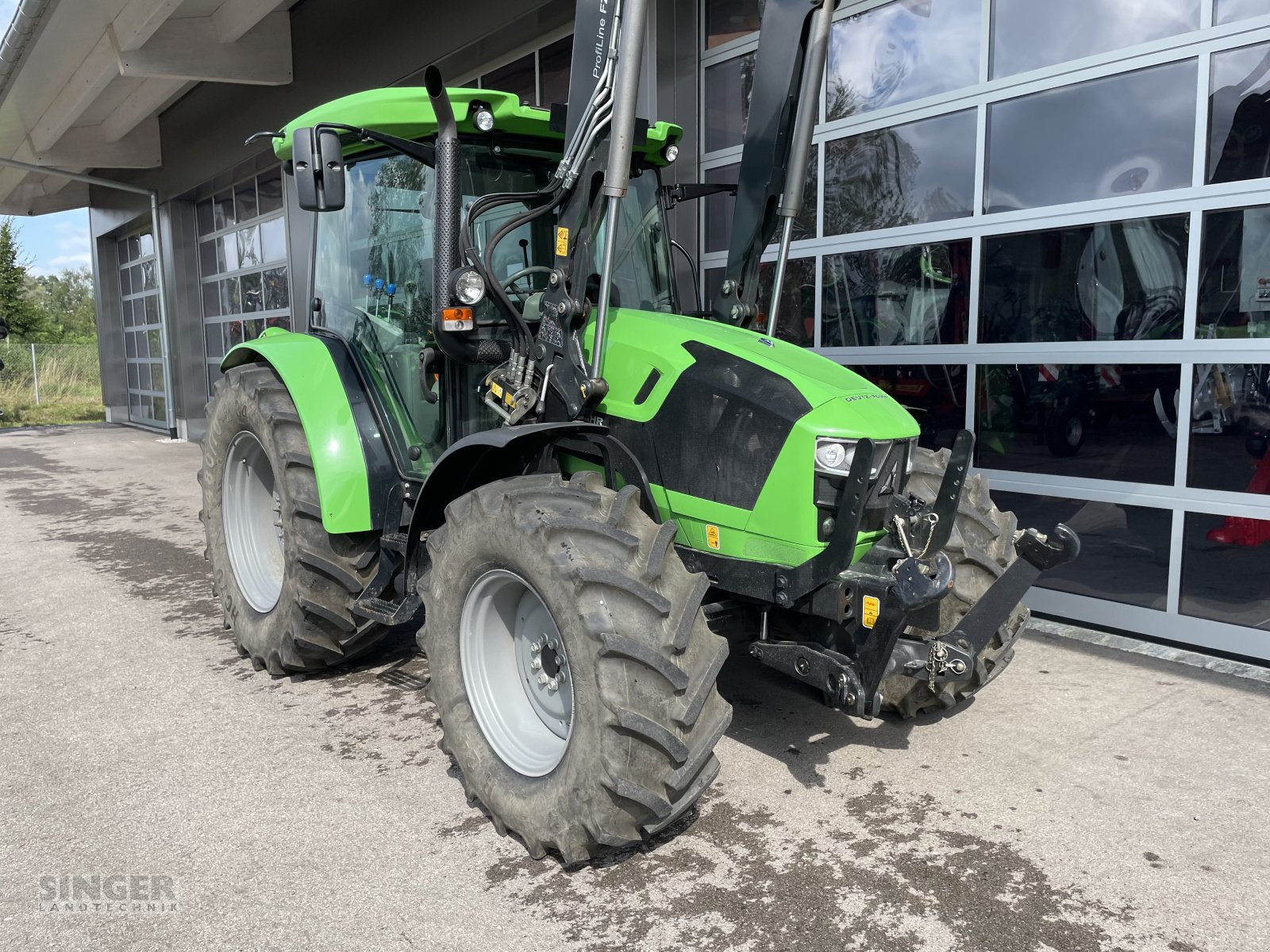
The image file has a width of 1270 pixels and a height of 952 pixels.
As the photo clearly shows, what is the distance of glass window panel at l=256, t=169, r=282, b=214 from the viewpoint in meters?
12.5

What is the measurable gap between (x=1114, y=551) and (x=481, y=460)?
3489 millimetres

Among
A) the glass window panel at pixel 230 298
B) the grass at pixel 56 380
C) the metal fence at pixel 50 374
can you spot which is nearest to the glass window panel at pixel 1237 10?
the glass window panel at pixel 230 298

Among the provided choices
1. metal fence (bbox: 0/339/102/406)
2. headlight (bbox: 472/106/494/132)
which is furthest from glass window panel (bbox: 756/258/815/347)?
metal fence (bbox: 0/339/102/406)

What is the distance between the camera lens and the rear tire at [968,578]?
335cm

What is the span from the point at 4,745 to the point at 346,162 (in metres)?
2.66

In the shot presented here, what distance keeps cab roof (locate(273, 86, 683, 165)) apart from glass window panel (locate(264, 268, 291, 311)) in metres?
8.98

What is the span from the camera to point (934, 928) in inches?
97.4

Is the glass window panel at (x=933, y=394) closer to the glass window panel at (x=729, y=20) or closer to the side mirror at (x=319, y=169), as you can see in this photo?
the glass window panel at (x=729, y=20)

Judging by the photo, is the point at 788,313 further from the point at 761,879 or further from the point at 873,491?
the point at 761,879

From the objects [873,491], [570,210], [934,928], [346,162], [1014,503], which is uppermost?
[346,162]

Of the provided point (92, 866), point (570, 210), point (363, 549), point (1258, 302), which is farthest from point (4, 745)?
point (1258, 302)

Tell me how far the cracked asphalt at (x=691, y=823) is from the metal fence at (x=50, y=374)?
2422cm

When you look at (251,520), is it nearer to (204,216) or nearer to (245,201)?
(245,201)

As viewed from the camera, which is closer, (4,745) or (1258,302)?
(4,745)
